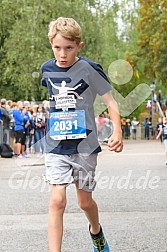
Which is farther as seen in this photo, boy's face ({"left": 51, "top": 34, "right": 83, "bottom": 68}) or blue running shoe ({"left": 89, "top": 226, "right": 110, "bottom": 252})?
blue running shoe ({"left": 89, "top": 226, "right": 110, "bottom": 252})

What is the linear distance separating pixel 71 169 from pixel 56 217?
1.31ft

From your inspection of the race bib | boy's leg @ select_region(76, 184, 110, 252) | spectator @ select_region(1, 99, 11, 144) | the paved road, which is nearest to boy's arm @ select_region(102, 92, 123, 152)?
the race bib

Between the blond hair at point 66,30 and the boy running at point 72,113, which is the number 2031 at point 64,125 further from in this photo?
the blond hair at point 66,30

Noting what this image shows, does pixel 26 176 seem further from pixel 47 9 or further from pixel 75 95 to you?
pixel 47 9

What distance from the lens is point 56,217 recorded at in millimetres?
5066

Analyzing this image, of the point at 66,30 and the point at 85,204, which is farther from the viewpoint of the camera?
the point at 85,204

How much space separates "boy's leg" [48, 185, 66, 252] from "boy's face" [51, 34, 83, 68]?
932 millimetres

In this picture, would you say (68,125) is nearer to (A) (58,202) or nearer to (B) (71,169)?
(B) (71,169)

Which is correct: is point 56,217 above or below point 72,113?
below

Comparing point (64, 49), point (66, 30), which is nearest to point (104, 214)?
point (64, 49)

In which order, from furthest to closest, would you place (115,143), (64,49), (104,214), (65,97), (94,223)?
(104,214) < (94,223) < (65,97) < (64,49) < (115,143)

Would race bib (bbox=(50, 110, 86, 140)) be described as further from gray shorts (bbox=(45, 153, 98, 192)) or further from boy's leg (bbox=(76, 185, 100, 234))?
boy's leg (bbox=(76, 185, 100, 234))

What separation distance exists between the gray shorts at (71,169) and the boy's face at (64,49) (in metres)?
0.70

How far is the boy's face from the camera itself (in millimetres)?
5188
